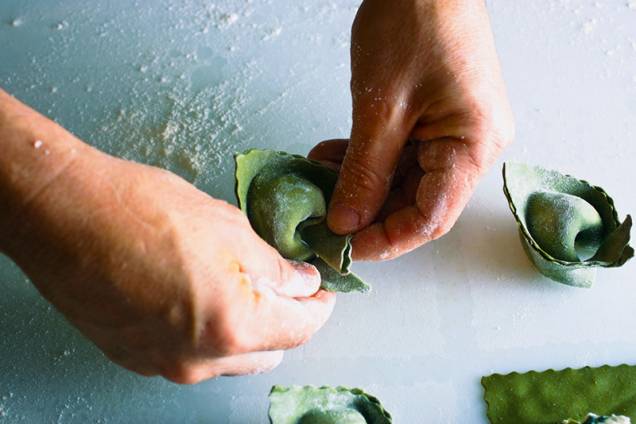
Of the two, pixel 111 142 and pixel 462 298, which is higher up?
pixel 111 142

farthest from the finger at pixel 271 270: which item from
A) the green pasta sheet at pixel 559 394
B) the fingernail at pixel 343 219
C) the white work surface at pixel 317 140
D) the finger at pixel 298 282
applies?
the green pasta sheet at pixel 559 394

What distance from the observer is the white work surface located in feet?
3.32

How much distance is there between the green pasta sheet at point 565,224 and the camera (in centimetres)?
103

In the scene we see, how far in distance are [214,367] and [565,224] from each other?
0.55 m

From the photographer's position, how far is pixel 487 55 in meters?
0.99

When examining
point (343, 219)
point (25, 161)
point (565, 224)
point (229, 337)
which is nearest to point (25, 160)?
point (25, 161)

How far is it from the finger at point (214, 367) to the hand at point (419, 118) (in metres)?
0.22

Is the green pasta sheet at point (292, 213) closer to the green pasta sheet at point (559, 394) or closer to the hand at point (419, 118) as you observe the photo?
the hand at point (419, 118)

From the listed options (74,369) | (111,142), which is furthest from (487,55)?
(74,369)

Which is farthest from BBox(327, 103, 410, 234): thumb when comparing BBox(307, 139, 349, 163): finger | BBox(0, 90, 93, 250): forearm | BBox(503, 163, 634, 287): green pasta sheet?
BBox(0, 90, 93, 250): forearm

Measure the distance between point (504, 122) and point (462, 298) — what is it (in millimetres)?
283

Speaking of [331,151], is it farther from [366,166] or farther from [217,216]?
[217,216]

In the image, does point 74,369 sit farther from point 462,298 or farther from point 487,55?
point 487,55

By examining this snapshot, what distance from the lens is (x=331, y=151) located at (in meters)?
1.09
